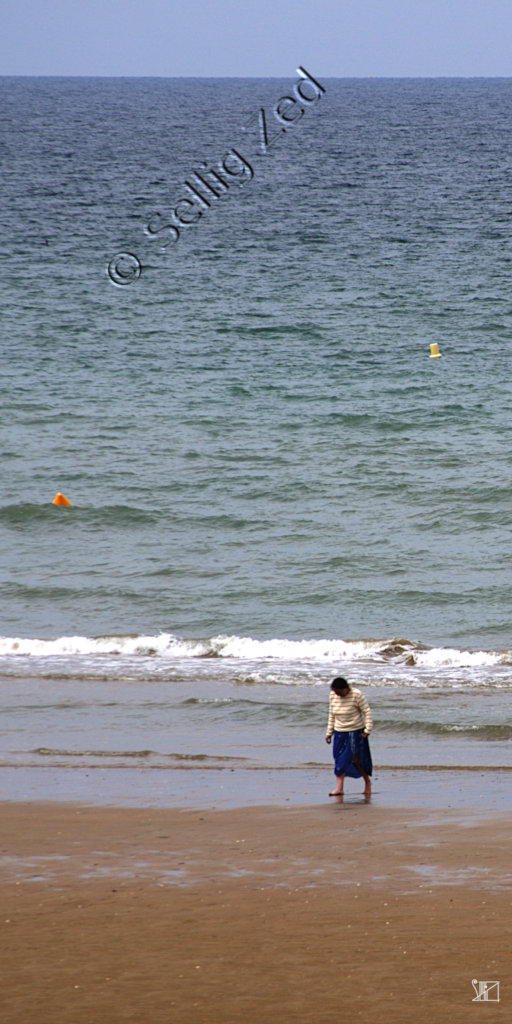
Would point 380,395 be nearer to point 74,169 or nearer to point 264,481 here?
point 264,481

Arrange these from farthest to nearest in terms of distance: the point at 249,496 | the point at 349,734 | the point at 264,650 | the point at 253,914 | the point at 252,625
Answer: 1. the point at 249,496
2. the point at 252,625
3. the point at 264,650
4. the point at 349,734
5. the point at 253,914

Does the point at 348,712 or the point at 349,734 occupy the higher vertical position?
Result: the point at 348,712

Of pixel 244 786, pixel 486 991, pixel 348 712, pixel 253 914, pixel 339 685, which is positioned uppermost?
pixel 339 685

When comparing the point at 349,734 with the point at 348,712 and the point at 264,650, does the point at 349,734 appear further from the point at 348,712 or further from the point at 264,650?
the point at 264,650

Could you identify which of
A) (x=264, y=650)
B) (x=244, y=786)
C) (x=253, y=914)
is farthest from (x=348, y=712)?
(x=264, y=650)

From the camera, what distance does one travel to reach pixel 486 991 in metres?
6.36

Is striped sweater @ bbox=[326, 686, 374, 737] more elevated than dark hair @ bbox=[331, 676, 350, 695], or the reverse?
dark hair @ bbox=[331, 676, 350, 695]

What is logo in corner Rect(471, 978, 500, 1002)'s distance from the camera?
6.29 meters

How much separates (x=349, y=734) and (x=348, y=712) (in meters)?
0.22

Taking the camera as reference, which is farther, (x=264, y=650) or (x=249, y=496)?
(x=249, y=496)

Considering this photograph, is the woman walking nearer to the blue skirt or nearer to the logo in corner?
the blue skirt

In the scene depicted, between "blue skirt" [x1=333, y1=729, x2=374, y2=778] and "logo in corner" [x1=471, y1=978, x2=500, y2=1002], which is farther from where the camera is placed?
"blue skirt" [x1=333, y1=729, x2=374, y2=778]

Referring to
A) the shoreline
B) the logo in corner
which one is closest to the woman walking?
the shoreline

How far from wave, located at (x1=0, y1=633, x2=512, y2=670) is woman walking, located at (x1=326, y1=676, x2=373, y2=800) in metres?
4.58
